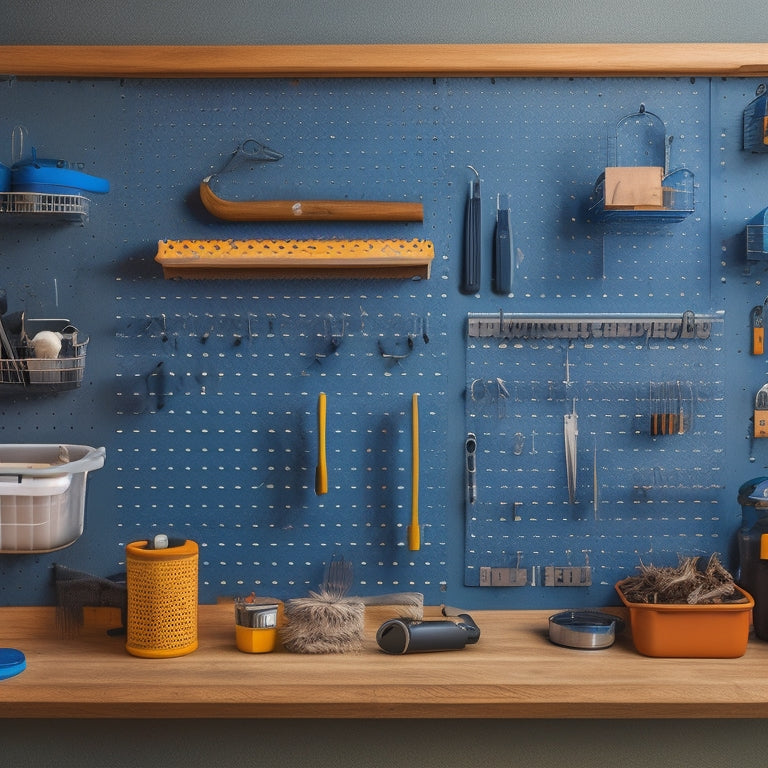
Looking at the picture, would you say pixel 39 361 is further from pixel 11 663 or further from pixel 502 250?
pixel 502 250

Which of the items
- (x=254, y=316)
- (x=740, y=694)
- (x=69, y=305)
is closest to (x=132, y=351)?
(x=69, y=305)

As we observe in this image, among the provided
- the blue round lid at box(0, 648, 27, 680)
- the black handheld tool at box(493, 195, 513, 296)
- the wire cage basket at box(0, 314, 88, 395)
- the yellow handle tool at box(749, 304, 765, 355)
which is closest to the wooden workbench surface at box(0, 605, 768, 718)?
the blue round lid at box(0, 648, 27, 680)

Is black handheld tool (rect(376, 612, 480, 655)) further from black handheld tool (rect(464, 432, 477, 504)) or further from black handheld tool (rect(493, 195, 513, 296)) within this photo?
black handheld tool (rect(493, 195, 513, 296))

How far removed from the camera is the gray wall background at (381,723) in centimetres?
210

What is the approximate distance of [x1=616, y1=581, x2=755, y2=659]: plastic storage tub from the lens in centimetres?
192

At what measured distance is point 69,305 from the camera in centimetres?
221

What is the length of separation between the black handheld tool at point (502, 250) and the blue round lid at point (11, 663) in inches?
58.1

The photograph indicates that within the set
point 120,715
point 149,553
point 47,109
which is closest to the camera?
point 120,715

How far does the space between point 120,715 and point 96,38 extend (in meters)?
1.71

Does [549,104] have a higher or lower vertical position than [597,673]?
higher

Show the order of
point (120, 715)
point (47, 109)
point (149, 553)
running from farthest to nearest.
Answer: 1. point (47, 109)
2. point (149, 553)
3. point (120, 715)

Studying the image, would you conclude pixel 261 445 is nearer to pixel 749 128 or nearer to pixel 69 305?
pixel 69 305

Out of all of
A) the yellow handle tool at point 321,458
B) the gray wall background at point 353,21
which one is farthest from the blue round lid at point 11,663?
the gray wall background at point 353,21

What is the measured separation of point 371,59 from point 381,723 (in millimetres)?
1723
